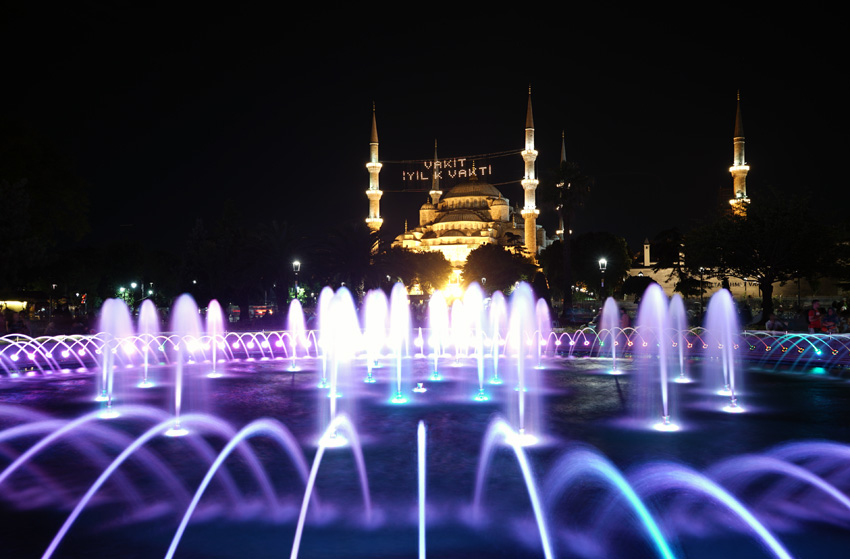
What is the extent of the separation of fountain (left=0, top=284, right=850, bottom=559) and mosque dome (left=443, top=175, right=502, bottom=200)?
295 feet

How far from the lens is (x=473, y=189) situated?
10394cm

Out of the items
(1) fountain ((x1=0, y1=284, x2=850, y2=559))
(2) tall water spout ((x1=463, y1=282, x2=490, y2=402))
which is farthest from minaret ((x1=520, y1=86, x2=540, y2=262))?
(1) fountain ((x1=0, y1=284, x2=850, y2=559))

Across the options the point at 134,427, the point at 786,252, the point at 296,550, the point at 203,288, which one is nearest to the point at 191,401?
the point at 134,427

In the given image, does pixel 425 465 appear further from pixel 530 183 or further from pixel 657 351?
pixel 530 183

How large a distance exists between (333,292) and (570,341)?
15.8m

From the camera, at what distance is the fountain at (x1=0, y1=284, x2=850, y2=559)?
4.97m

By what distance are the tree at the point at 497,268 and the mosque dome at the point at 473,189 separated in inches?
1365

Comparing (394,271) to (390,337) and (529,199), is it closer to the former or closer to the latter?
(390,337)

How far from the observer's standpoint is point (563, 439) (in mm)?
8188

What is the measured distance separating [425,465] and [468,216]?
8999cm

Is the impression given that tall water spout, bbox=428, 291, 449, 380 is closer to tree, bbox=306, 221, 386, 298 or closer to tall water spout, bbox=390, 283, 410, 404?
tall water spout, bbox=390, 283, 410, 404

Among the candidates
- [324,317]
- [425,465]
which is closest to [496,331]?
[425,465]

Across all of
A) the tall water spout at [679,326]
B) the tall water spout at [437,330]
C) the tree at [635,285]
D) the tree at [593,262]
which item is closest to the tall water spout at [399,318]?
the tall water spout at [437,330]

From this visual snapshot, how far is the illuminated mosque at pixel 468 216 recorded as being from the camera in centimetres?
7756
